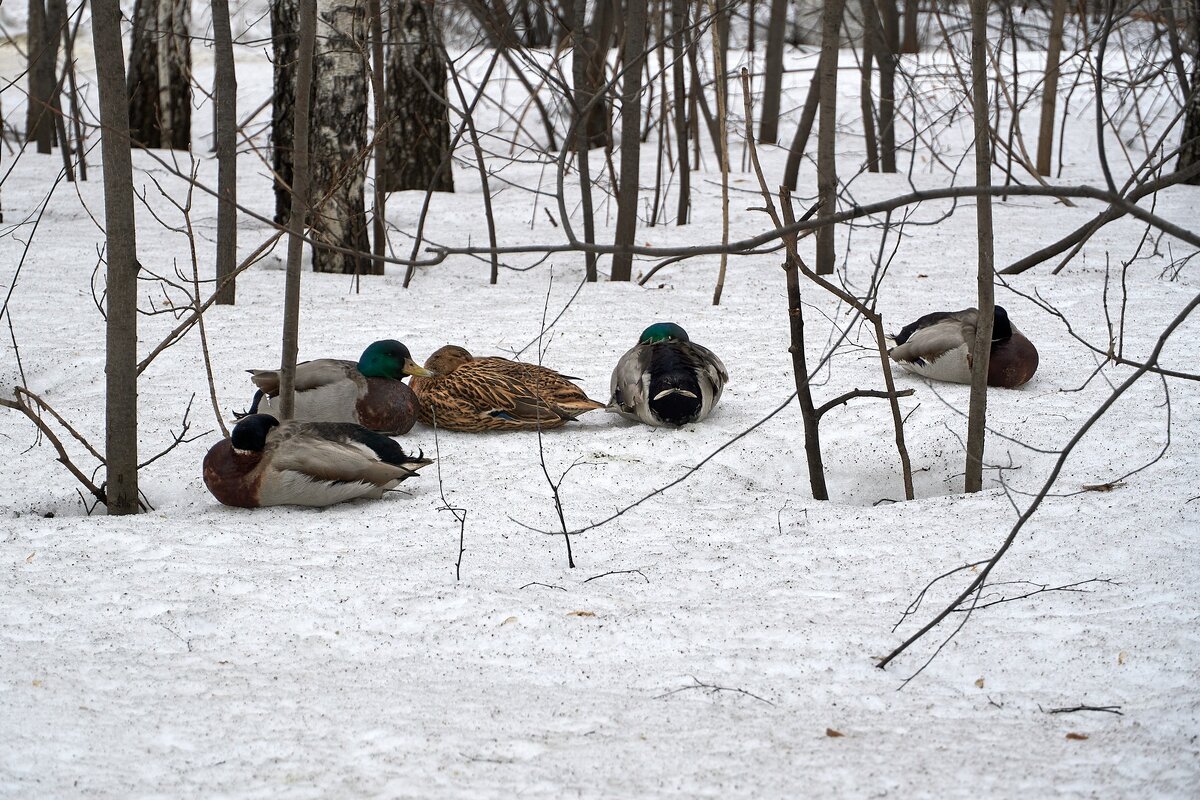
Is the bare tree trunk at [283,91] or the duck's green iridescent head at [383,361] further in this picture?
the bare tree trunk at [283,91]

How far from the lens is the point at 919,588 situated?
3678 mm

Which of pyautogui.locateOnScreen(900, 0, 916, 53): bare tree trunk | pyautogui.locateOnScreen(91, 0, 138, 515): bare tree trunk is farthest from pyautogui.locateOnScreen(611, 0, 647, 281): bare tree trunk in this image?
pyautogui.locateOnScreen(91, 0, 138, 515): bare tree trunk

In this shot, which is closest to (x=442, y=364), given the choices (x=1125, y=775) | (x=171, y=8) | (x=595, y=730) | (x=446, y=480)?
(x=446, y=480)

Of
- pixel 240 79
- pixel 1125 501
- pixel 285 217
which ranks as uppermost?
pixel 240 79

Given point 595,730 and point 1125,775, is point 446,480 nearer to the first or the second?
point 595,730

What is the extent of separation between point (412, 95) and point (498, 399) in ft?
19.7

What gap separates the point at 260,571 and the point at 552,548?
3.18 ft

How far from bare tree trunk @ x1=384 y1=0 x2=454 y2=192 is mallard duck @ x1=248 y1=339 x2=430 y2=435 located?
5056 mm

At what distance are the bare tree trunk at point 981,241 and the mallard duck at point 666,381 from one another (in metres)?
1.28

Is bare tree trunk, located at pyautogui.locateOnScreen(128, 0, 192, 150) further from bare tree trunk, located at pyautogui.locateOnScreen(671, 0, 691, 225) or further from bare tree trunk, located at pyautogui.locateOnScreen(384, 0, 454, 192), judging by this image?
bare tree trunk, located at pyautogui.locateOnScreen(671, 0, 691, 225)

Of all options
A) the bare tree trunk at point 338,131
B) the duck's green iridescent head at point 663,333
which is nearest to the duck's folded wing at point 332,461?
the duck's green iridescent head at point 663,333

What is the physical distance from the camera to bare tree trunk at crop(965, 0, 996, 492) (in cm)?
416

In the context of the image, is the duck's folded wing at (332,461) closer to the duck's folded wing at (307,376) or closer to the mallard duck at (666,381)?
the duck's folded wing at (307,376)

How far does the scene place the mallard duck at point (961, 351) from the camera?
5.68 m
